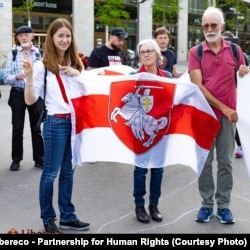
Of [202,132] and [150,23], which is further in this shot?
[150,23]

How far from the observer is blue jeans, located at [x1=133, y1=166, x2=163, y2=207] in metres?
4.96

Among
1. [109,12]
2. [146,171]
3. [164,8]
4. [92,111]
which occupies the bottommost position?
[146,171]

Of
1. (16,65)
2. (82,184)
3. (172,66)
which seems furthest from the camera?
(172,66)

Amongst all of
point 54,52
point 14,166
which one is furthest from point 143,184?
point 14,166

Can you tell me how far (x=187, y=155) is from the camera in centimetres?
488

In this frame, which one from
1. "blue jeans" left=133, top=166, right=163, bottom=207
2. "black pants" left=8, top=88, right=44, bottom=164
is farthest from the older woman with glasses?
"black pants" left=8, top=88, right=44, bottom=164

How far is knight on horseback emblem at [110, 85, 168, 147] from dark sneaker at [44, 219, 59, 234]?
1162mm

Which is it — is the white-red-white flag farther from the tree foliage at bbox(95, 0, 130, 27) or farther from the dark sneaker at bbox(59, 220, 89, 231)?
the tree foliage at bbox(95, 0, 130, 27)

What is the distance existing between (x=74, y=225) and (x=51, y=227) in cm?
25

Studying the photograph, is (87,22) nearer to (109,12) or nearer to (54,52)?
(109,12)

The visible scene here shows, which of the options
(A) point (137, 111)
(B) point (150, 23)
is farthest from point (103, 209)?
(B) point (150, 23)

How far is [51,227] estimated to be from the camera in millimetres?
4594
